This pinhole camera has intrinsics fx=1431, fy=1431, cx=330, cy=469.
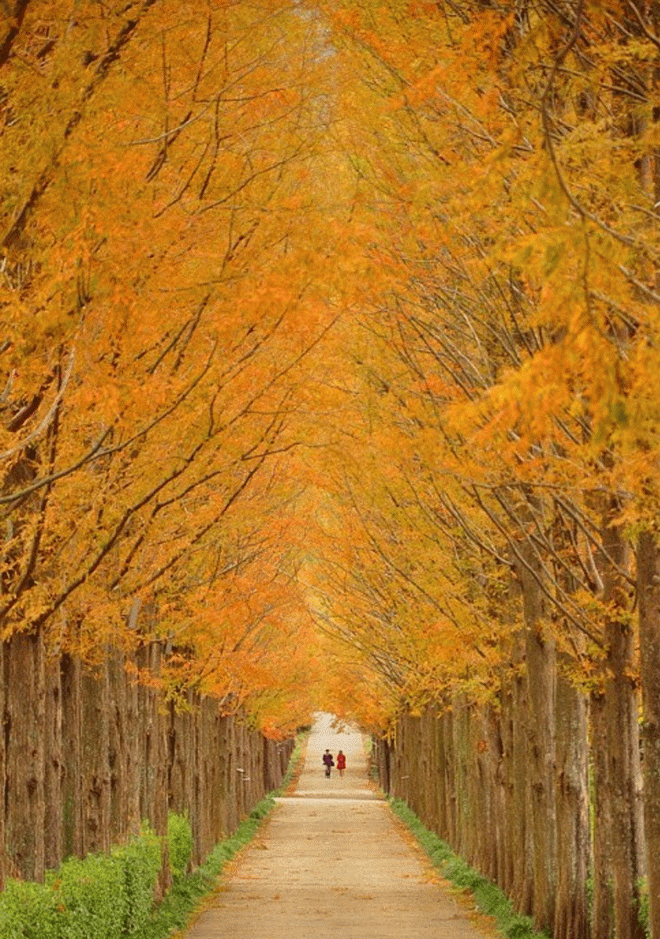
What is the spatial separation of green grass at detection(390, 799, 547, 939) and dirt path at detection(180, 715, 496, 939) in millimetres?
356

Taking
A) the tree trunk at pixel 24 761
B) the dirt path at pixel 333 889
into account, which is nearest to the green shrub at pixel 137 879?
the dirt path at pixel 333 889

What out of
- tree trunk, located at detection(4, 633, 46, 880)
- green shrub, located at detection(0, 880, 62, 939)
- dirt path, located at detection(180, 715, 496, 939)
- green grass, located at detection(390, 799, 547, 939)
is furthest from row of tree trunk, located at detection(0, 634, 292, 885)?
green grass, located at detection(390, 799, 547, 939)

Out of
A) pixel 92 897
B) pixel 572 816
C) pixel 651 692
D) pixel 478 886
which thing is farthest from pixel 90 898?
pixel 478 886

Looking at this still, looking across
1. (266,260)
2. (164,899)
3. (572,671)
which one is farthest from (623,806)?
(164,899)

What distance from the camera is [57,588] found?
1543 centimetres

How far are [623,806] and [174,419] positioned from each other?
5467mm

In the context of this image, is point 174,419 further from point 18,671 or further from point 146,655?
point 146,655

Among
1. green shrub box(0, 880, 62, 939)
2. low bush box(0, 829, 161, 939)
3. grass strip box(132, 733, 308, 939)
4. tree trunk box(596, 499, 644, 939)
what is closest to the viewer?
green shrub box(0, 880, 62, 939)

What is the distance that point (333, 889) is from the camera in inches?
1037

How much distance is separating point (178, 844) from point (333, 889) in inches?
127

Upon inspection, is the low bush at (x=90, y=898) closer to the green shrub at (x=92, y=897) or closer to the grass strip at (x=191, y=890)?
the green shrub at (x=92, y=897)

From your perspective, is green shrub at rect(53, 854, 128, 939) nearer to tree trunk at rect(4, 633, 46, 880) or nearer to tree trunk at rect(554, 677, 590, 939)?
tree trunk at rect(4, 633, 46, 880)

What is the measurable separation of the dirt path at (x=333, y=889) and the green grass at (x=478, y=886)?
36 cm

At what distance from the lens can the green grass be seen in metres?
18.2
